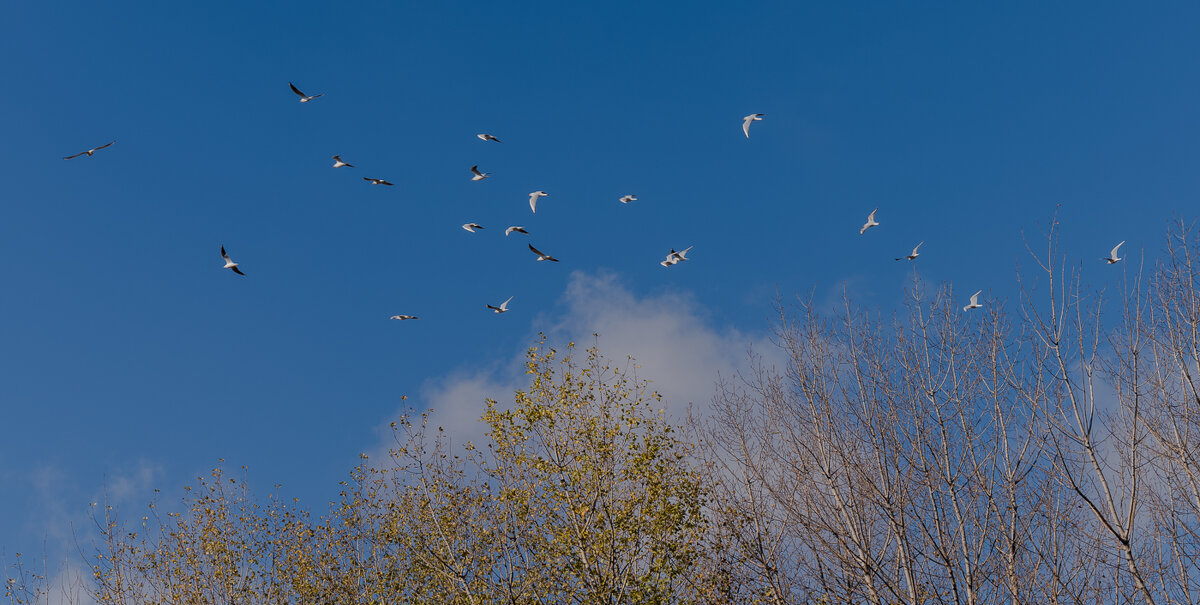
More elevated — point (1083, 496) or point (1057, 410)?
point (1057, 410)

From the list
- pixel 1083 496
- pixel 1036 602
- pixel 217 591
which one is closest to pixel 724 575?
pixel 1036 602

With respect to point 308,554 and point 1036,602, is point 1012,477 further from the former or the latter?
point 308,554

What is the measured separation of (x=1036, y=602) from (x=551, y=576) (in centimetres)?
786

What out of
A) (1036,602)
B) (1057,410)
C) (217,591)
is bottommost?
(217,591)

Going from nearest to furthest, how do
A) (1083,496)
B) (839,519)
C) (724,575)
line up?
1. (1083,496)
2. (839,519)
3. (724,575)

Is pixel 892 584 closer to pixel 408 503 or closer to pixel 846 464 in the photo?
pixel 846 464

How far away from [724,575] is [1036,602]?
5042 millimetres

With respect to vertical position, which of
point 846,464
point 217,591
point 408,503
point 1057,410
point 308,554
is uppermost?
point 1057,410

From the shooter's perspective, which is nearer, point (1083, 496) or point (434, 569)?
point (1083, 496)

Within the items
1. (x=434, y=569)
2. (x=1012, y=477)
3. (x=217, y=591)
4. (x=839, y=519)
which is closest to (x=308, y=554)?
(x=217, y=591)

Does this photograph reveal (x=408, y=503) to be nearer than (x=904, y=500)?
No

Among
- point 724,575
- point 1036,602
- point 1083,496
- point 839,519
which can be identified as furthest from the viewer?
point 724,575

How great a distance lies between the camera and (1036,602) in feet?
47.2

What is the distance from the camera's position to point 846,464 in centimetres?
1563
